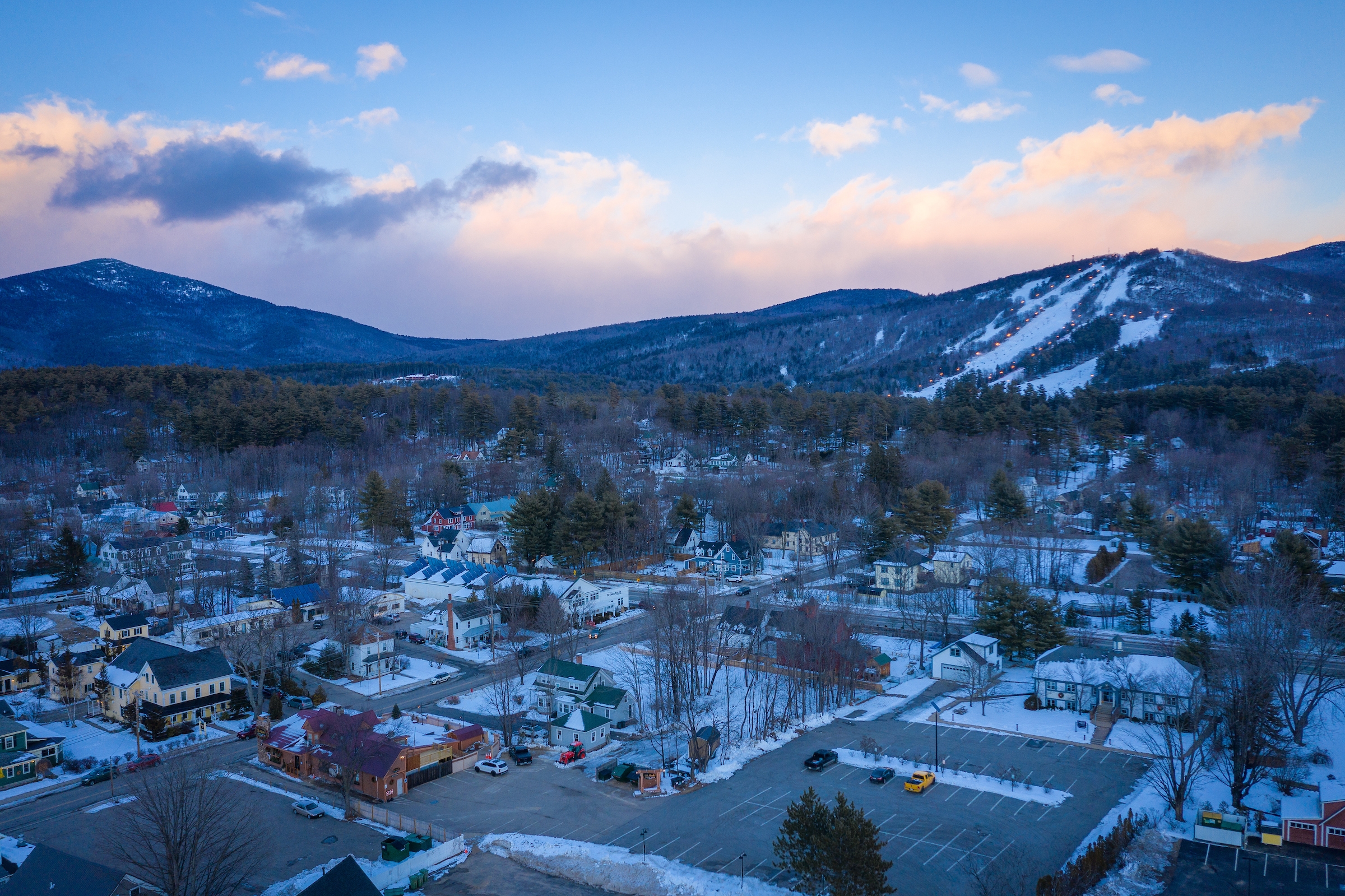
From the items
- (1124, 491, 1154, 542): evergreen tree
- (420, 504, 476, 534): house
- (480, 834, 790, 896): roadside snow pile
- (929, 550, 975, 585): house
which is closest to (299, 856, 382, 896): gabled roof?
(480, 834, 790, 896): roadside snow pile

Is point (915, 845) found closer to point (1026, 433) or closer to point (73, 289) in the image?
point (1026, 433)

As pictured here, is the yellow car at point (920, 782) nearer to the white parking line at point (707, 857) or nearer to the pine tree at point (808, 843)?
Answer: the white parking line at point (707, 857)

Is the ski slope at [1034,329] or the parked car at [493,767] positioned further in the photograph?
the ski slope at [1034,329]

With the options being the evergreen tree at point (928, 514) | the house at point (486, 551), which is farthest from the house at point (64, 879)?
the evergreen tree at point (928, 514)

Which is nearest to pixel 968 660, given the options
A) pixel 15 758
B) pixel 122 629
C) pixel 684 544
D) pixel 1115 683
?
pixel 1115 683

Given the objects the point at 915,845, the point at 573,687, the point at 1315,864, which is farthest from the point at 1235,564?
the point at 573,687

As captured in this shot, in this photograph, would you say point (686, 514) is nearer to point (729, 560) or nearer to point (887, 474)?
point (729, 560)
